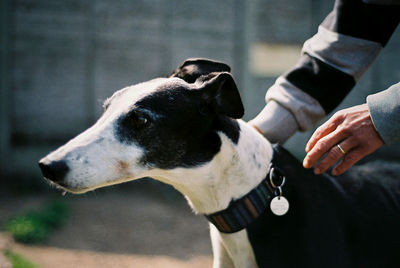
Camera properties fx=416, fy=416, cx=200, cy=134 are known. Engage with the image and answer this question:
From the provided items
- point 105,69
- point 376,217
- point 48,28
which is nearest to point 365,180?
point 376,217

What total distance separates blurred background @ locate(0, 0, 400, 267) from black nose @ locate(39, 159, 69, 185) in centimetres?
378

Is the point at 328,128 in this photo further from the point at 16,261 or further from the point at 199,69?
the point at 16,261

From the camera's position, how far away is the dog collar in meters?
1.77

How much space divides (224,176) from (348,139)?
543 millimetres

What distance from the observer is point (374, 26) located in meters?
1.99

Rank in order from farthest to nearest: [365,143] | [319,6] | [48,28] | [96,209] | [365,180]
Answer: [319,6] → [48,28] → [96,209] → [365,180] → [365,143]

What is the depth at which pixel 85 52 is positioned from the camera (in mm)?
6250

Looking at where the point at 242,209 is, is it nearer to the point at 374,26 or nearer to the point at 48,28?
the point at 374,26

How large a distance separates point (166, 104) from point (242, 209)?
0.55 metres

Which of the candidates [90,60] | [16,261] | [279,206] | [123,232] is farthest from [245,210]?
[90,60]

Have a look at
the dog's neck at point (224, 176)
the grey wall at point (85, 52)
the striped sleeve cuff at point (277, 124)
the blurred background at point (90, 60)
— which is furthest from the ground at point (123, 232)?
the dog's neck at point (224, 176)

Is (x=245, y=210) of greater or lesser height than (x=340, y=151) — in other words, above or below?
below

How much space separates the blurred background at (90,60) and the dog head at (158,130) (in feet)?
11.7

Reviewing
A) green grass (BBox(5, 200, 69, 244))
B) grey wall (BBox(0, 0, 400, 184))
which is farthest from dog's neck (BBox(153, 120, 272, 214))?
grey wall (BBox(0, 0, 400, 184))
